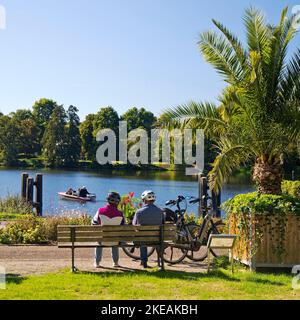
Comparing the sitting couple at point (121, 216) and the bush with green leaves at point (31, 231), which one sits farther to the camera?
the bush with green leaves at point (31, 231)

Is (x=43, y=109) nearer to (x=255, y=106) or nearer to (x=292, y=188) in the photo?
(x=292, y=188)

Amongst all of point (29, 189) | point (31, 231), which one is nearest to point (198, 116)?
point (31, 231)

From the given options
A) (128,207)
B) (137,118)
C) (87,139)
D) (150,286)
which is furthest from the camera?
(137,118)

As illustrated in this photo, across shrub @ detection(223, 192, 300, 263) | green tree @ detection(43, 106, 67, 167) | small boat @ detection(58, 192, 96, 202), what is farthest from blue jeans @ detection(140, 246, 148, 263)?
green tree @ detection(43, 106, 67, 167)

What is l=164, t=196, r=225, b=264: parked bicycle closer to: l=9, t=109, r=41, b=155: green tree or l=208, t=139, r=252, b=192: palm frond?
l=208, t=139, r=252, b=192: palm frond

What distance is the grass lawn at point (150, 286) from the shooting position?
6934mm

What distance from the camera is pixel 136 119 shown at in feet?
315

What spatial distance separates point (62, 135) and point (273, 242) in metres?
86.6

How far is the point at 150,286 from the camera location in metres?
7.57

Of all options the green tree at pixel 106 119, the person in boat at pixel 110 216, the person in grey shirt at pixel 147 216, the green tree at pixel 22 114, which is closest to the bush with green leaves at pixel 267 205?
the person in grey shirt at pixel 147 216

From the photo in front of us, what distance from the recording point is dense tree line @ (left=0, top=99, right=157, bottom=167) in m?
91.1

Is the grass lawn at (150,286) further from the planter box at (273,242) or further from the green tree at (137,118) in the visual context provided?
the green tree at (137,118)

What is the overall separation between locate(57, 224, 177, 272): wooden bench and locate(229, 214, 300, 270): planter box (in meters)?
1.48
